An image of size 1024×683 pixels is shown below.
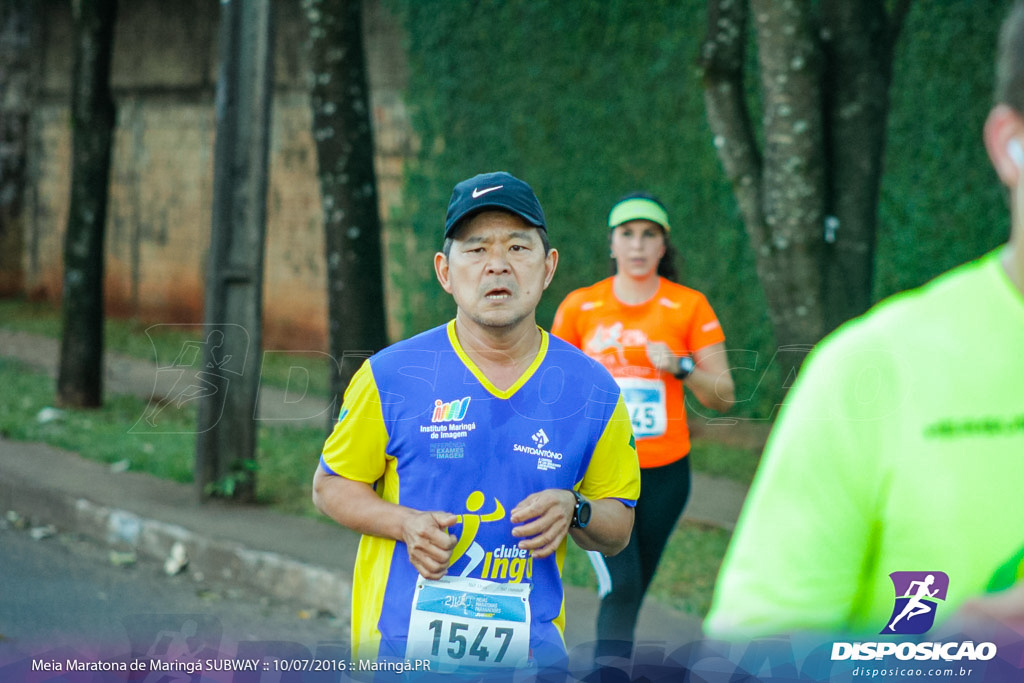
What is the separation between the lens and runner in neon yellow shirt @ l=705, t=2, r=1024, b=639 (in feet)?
4.57

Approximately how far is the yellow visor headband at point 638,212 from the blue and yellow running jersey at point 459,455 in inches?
91.4

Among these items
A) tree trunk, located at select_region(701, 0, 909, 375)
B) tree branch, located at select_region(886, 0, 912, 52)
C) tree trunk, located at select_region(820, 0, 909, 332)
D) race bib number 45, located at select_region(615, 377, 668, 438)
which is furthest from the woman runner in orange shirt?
tree branch, located at select_region(886, 0, 912, 52)

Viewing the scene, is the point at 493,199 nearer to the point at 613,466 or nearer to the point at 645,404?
the point at 613,466

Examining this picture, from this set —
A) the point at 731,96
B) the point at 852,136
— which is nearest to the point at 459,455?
the point at 852,136

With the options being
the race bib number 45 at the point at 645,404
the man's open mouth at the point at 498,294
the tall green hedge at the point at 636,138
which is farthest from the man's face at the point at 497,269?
the tall green hedge at the point at 636,138

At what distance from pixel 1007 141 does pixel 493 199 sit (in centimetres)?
168

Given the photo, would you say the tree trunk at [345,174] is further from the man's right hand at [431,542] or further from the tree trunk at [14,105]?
the tree trunk at [14,105]

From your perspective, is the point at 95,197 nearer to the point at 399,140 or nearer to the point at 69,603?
the point at 399,140

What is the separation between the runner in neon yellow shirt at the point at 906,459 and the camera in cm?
139

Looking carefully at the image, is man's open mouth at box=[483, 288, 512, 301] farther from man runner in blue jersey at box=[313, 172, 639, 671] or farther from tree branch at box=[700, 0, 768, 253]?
tree branch at box=[700, 0, 768, 253]

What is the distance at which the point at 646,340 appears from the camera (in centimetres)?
509

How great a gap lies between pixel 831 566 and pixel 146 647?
3049mm

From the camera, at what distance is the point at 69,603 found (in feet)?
19.5

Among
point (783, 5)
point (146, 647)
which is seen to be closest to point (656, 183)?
point (783, 5)
